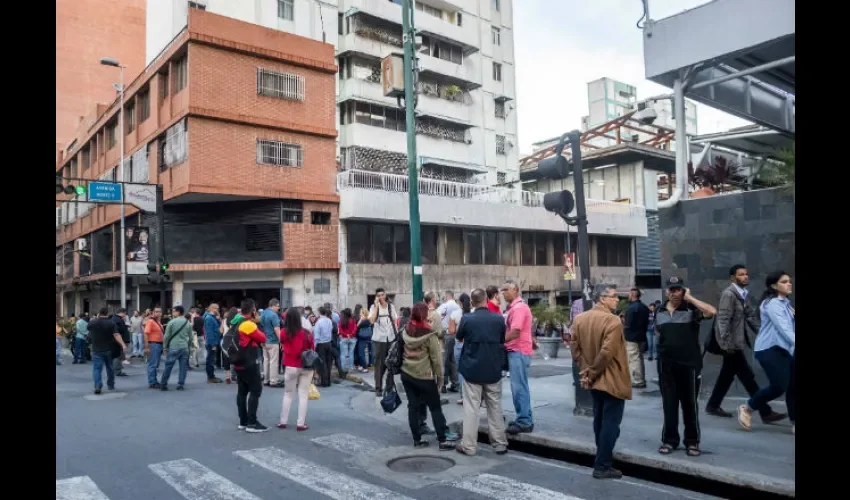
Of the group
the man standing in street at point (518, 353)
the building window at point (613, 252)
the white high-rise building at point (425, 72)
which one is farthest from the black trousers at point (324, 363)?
the building window at point (613, 252)

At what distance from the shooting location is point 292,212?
25547mm

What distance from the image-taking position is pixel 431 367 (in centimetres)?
795

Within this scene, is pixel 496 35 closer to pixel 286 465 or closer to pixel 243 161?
pixel 243 161

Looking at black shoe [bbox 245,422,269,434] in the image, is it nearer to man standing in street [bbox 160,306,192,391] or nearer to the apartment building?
man standing in street [bbox 160,306,192,391]

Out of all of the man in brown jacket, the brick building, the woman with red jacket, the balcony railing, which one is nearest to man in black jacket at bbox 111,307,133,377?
the woman with red jacket

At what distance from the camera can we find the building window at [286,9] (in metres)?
34.0

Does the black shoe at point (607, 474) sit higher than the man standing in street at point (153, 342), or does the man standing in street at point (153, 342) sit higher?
the man standing in street at point (153, 342)

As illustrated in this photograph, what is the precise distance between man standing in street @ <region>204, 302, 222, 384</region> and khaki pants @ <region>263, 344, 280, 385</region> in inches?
62.8

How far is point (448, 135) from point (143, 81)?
1713cm

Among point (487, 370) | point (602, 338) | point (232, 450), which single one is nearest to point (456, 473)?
point (487, 370)

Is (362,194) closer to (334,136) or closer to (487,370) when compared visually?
(334,136)

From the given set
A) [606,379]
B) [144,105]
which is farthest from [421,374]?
[144,105]

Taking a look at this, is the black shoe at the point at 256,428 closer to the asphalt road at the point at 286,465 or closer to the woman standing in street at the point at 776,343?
the asphalt road at the point at 286,465
